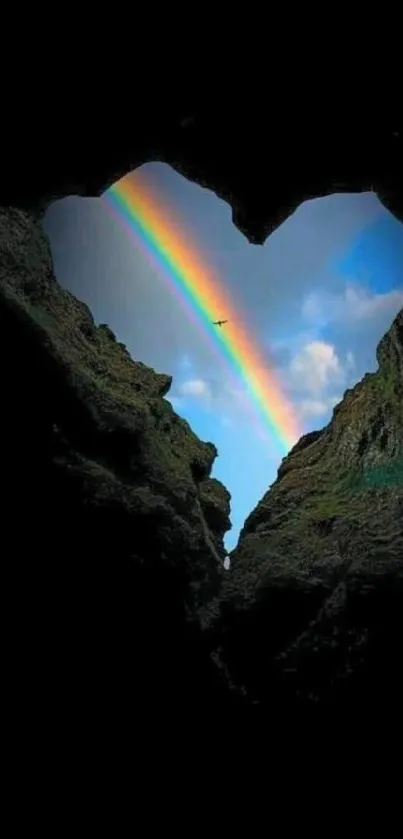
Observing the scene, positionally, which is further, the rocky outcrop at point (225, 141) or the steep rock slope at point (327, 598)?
the rocky outcrop at point (225, 141)

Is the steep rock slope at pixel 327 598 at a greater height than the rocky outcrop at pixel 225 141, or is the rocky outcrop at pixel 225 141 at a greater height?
the rocky outcrop at pixel 225 141

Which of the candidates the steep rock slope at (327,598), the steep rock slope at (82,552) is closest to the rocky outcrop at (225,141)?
the steep rock slope at (82,552)

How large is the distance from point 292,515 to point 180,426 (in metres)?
2.34

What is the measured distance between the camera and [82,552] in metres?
5.02

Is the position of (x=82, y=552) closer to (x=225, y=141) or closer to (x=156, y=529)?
(x=156, y=529)

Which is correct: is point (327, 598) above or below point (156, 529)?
below

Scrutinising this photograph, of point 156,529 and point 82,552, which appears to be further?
point 156,529

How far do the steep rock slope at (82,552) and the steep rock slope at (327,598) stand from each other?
0.49m

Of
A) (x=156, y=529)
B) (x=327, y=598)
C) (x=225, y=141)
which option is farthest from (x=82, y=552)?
(x=225, y=141)

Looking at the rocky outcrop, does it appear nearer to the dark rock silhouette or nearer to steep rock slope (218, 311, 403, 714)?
the dark rock silhouette

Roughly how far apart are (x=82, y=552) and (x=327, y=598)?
236 cm

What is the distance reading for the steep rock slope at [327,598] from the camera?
465 cm

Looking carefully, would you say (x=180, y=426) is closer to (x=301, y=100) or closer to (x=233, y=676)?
(x=233, y=676)

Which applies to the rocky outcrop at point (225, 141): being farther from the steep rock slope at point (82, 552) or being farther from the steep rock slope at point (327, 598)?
the steep rock slope at point (327, 598)
